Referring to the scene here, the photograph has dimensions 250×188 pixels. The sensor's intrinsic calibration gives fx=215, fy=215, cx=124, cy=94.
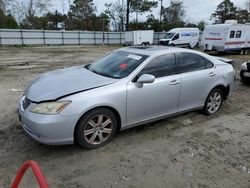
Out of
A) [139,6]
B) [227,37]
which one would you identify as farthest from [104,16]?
[227,37]

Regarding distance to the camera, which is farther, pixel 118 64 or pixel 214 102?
pixel 214 102

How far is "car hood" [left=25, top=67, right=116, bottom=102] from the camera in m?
2.95

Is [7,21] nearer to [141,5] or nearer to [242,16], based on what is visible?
[141,5]

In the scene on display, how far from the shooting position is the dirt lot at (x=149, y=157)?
8.63 ft

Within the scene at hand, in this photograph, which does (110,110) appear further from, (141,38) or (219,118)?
(141,38)

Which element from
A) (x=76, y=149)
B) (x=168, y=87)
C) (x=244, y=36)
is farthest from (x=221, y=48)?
(x=76, y=149)

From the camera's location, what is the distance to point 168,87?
12.1 feet

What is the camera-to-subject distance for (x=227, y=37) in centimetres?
1756

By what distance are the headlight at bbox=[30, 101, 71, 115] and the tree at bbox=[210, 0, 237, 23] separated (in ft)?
184

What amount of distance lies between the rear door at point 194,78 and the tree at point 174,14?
42538 mm

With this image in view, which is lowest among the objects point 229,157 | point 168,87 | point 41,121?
point 229,157

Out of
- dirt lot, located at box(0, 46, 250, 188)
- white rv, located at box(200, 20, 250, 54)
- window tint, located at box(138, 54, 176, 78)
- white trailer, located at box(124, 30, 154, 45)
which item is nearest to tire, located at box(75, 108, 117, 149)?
dirt lot, located at box(0, 46, 250, 188)

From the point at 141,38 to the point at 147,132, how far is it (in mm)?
25636

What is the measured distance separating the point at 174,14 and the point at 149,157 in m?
48.1
